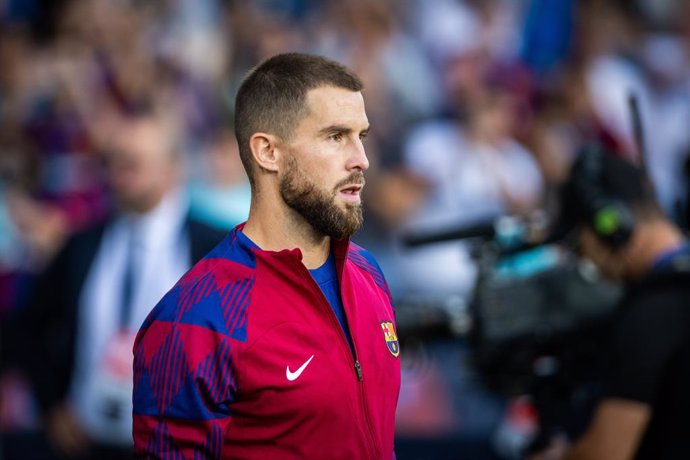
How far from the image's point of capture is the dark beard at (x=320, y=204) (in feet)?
8.39

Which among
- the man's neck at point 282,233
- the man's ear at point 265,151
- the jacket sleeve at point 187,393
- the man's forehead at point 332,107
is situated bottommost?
the jacket sleeve at point 187,393

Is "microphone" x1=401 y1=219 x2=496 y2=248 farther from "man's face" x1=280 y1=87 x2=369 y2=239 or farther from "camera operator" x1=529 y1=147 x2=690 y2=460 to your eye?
"man's face" x1=280 y1=87 x2=369 y2=239

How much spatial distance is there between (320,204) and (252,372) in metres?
0.41

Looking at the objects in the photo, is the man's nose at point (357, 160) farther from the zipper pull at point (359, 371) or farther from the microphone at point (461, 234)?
the microphone at point (461, 234)

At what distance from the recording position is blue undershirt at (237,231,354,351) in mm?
2621

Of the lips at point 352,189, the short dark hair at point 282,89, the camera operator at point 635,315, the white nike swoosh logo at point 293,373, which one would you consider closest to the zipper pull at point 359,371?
the white nike swoosh logo at point 293,373

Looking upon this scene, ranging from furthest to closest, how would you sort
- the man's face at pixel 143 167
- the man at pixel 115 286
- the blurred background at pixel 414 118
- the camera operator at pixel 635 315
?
the blurred background at pixel 414 118 < the man's face at pixel 143 167 < the man at pixel 115 286 < the camera operator at pixel 635 315

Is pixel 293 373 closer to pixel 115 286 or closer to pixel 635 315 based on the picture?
pixel 635 315

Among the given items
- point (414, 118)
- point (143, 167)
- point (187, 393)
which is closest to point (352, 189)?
point (187, 393)

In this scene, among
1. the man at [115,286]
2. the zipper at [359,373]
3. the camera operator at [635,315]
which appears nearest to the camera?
the zipper at [359,373]

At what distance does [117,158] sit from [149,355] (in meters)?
2.75

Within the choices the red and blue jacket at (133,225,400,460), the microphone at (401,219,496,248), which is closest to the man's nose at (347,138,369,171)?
the red and blue jacket at (133,225,400,460)

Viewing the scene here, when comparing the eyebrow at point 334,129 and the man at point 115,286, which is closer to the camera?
the eyebrow at point 334,129

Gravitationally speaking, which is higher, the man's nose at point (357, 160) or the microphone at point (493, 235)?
the man's nose at point (357, 160)
